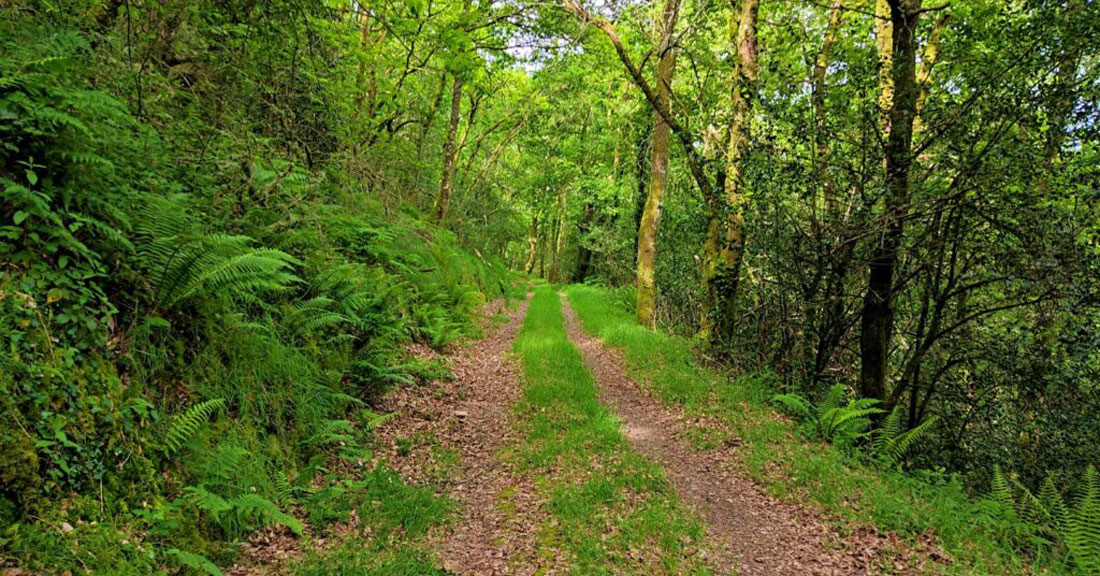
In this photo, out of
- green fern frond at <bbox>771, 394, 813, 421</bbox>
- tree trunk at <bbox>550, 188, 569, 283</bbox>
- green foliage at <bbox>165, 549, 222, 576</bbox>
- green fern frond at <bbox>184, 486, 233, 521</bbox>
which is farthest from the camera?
tree trunk at <bbox>550, 188, 569, 283</bbox>

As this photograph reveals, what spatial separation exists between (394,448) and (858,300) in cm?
758

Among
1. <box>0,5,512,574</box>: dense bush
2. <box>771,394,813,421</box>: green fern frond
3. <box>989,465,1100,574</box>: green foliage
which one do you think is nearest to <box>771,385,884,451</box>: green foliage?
<box>771,394,813,421</box>: green fern frond

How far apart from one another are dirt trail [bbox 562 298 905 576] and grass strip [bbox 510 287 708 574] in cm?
28

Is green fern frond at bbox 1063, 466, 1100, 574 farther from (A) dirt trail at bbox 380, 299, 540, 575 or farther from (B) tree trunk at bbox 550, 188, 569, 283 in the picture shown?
(B) tree trunk at bbox 550, 188, 569, 283

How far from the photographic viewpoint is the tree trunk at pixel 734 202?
26.7 ft

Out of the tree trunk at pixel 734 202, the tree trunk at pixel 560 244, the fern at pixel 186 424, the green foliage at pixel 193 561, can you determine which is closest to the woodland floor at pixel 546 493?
the green foliage at pixel 193 561

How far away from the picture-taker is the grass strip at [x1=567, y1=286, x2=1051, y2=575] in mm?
4312

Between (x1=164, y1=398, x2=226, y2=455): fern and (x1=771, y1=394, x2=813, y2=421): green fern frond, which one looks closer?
(x1=164, y1=398, x2=226, y2=455): fern

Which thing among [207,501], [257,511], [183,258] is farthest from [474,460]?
[183,258]

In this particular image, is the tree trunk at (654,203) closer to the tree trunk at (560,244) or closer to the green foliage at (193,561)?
the green foliage at (193,561)

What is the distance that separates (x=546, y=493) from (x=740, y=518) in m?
2.00

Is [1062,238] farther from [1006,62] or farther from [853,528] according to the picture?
[853,528]

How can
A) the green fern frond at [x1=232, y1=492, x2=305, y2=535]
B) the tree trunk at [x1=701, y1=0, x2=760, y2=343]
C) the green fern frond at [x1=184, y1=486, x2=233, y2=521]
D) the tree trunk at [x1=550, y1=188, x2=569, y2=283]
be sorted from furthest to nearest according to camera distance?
the tree trunk at [x1=550, y1=188, x2=569, y2=283], the tree trunk at [x1=701, y1=0, x2=760, y2=343], the green fern frond at [x1=232, y1=492, x2=305, y2=535], the green fern frond at [x1=184, y1=486, x2=233, y2=521]

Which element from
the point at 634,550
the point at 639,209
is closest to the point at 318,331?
the point at 634,550
